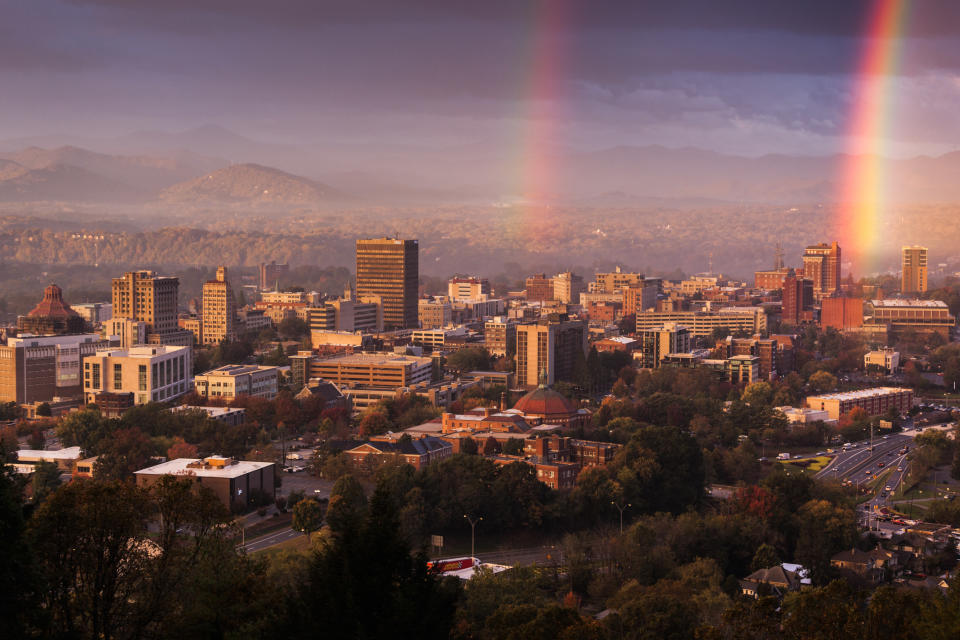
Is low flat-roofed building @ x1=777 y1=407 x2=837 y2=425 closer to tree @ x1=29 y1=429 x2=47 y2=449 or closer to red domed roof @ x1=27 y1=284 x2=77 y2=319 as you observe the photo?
Result: tree @ x1=29 y1=429 x2=47 y2=449

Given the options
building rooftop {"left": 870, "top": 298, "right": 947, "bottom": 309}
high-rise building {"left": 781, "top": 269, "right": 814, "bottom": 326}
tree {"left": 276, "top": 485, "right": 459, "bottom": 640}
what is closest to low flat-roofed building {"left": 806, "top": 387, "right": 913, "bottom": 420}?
high-rise building {"left": 781, "top": 269, "right": 814, "bottom": 326}

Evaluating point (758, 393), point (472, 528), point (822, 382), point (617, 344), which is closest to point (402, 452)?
point (472, 528)

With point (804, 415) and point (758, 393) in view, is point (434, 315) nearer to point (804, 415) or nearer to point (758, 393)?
point (758, 393)

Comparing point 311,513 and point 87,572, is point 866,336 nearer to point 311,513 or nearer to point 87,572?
point 311,513

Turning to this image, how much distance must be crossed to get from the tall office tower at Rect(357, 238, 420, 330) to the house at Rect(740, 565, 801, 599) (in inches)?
1222

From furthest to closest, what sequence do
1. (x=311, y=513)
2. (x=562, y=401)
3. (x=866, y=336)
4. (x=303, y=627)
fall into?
(x=866, y=336) → (x=562, y=401) → (x=311, y=513) → (x=303, y=627)

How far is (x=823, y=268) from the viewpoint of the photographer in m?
62.3

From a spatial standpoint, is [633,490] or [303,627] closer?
[303,627]

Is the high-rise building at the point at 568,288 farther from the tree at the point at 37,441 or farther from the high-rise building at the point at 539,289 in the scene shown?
the tree at the point at 37,441

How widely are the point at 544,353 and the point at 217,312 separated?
12.8 metres

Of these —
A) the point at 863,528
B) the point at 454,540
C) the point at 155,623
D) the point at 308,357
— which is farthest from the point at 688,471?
the point at 308,357

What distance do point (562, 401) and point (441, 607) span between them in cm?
1781

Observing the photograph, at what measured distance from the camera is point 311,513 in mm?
16453

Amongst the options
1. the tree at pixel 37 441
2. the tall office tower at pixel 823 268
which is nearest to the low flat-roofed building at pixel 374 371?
the tree at pixel 37 441
